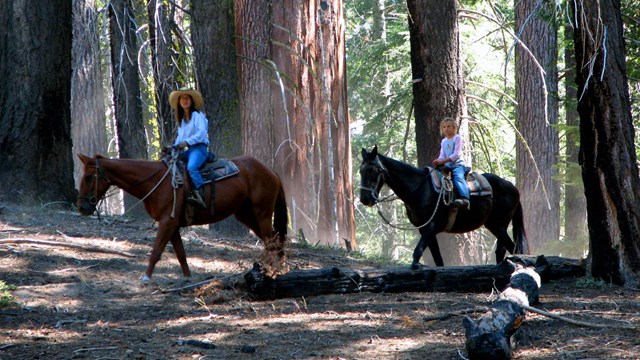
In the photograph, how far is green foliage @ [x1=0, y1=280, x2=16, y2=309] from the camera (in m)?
8.08

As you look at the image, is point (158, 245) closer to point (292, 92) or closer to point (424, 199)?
point (424, 199)

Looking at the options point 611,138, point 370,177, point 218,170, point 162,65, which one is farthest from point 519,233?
point 162,65

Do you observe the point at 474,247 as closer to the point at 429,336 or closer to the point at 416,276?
the point at 416,276

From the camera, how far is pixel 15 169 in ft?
43.0

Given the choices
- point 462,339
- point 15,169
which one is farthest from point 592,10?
point 15,169

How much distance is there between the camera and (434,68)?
1374cm

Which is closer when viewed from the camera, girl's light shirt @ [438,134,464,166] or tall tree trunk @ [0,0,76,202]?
girl's light shirt @ [438,134,464,166]

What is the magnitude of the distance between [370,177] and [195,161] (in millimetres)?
2537

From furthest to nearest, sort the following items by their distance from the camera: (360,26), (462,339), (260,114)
Result: 1. (360,26)
2. (260,114)
3. (462,339)

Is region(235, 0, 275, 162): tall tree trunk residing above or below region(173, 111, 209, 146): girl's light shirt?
above

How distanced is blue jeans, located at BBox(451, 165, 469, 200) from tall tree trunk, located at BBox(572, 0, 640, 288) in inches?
90.7

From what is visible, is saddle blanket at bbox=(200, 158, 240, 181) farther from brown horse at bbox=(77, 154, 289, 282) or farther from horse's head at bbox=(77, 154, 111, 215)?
horse's head at bbox=(77, 154, 111, 215)

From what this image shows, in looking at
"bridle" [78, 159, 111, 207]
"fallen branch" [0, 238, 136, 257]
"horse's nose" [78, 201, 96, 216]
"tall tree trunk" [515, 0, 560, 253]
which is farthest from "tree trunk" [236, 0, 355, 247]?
"tall tree trunk" [515, 0, 560, 253]

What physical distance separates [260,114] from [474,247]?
537 cm
